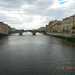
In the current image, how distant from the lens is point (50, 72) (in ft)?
32.6

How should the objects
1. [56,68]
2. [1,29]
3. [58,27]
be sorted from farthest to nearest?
[58,27] < [1,29] < [56,68]

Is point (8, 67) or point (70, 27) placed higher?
point (70, 27)

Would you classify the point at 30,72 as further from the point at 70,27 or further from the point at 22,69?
the point at 70,27

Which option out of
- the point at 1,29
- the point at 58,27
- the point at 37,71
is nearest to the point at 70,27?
the point at 58,27

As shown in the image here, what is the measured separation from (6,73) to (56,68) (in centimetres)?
533

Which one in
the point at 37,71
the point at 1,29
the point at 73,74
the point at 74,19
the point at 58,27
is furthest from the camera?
the point at 58,27

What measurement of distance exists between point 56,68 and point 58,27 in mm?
77360

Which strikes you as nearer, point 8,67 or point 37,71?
point 37,71

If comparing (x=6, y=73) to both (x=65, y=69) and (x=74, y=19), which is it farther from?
(x=74, y=19)

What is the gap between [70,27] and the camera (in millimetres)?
63094

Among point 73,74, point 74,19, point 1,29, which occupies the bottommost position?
point 73,74

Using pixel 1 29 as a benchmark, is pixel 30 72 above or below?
below

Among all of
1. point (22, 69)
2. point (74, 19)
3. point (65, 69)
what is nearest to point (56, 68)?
point (65, 69)

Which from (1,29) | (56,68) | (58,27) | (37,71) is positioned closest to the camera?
(37,71)
